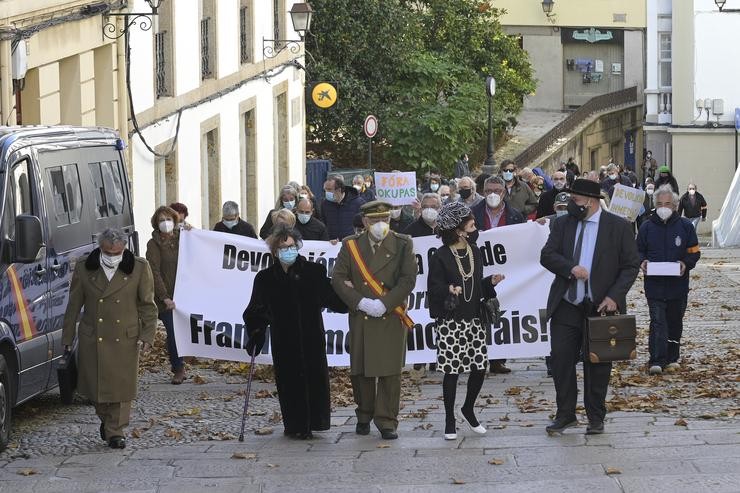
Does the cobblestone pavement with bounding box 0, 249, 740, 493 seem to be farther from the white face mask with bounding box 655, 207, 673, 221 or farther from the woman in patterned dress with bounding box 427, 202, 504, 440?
the white face mask with bounding box 655, 207, 673, 221

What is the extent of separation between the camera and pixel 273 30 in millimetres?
33875

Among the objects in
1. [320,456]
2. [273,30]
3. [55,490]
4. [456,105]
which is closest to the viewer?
[55,490]

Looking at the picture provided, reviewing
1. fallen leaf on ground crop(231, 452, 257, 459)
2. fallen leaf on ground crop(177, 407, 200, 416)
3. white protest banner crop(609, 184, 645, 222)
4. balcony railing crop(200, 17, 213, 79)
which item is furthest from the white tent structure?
fallen leaf on ground crop(231, 452, 257, 459)

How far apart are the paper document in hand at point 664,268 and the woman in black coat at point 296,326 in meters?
4.08

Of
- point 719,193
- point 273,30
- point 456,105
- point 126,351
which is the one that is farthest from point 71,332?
point 719,193

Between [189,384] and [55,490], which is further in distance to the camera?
[189,384]

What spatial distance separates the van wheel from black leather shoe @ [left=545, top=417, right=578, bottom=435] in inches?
150

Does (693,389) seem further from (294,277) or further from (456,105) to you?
(456,105)

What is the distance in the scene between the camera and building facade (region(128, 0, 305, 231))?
918 inches

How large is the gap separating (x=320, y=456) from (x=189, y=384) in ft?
13.8

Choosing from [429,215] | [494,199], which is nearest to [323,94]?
[494,199]

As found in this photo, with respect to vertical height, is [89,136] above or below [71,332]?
above

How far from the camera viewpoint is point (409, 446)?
1173 cm

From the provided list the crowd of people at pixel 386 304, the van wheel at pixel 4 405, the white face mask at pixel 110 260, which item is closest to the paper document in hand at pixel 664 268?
the crowd of people at pixel 386 304
